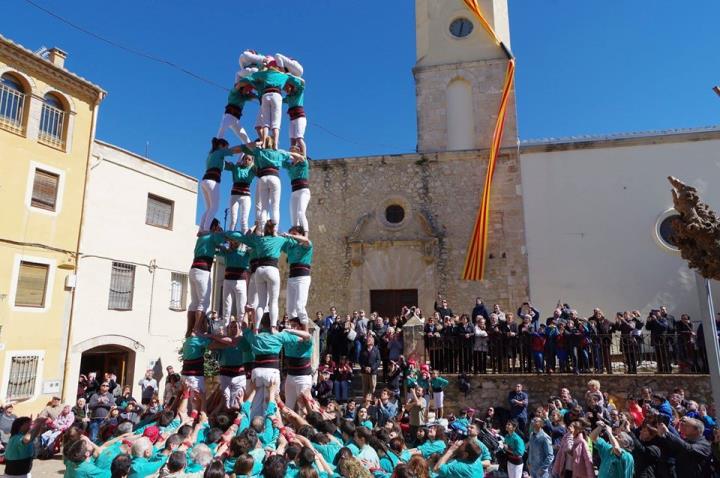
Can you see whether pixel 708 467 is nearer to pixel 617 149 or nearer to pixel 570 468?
pixel 570 468

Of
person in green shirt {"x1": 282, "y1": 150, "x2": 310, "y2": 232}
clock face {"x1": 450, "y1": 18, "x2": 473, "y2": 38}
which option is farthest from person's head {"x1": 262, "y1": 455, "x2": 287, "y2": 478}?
clock face {"x1": 450, "y1": 18, "x2": 473, "y2": 38}

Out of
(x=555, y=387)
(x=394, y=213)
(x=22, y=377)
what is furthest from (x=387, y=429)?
(x=394, y=213)

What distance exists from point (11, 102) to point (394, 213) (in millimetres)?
11891

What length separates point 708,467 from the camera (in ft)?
17.0

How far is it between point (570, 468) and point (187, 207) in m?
15.6

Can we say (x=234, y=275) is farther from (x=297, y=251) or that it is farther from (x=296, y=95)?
(x=296, y=95)

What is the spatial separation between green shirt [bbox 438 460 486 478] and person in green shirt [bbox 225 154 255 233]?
5104 millimetres

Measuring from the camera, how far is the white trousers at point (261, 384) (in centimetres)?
711

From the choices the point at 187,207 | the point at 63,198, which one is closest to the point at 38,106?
the point at 63,198

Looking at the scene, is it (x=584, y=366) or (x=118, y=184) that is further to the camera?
(x=118, y=184)

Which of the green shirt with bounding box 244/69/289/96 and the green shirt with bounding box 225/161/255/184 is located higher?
the green shirt with bounding box 244/69/289/96

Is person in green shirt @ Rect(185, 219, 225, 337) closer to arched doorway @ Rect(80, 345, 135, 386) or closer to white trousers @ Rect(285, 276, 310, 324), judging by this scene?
white trousers @ Rect(285, 276, 310, 324)

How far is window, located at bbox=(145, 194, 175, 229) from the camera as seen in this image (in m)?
17.2

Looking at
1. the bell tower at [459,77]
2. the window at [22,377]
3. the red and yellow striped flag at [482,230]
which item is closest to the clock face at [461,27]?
the bell tower at [459,77]
